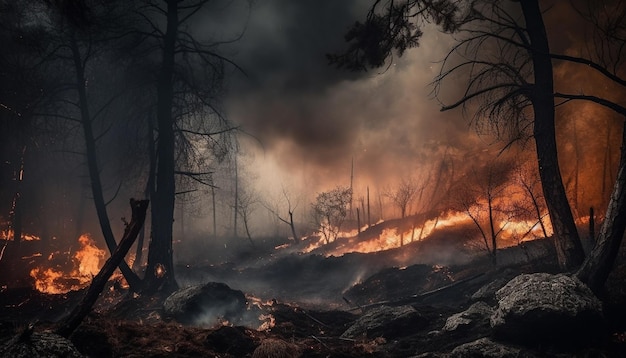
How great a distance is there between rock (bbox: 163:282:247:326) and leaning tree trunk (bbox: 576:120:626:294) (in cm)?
895

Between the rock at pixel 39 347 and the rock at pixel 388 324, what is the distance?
6083 mm

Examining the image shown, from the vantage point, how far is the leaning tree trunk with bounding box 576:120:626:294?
23.5ft

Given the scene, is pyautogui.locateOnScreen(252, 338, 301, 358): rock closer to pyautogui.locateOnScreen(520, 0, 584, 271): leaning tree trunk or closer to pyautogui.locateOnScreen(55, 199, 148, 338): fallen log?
pyautogui.locateOnScreen(55, 199, 148, 338): fallen log

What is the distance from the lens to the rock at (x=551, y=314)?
6410 mm

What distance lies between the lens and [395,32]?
31.3ft

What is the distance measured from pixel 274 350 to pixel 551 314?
5018mm

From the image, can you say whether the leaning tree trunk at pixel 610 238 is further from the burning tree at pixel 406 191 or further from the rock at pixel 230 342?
the burning tree at pixel 406 191

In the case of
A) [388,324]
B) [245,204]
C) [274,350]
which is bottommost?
[388,324]

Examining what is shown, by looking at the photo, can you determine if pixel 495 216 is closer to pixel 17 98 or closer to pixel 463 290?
pixel 463 290

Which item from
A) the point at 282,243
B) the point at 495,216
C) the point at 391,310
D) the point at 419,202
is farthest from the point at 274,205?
the point at 391,310

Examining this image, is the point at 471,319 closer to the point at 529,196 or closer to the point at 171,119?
the point at 171,119

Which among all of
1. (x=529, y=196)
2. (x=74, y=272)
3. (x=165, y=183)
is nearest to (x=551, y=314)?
(x=165, y=183)

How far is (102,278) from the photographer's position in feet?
16.8

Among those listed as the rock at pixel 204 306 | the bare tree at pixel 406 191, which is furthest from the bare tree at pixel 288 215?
the rock at pixel 204 306
